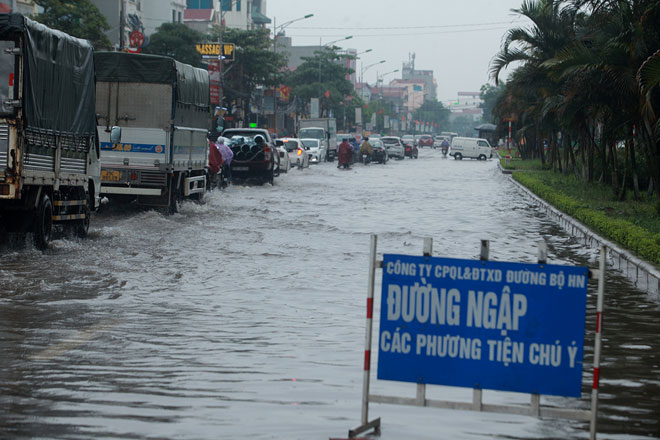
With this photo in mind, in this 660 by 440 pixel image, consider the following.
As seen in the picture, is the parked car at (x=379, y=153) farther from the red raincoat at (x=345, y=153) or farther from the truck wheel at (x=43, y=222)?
the truck wheel at (x=43, y=222)

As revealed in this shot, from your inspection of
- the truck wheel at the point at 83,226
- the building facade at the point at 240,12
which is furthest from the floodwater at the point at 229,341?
the building facade at the point at 240,12

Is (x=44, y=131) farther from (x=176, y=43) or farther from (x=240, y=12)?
(x=240, y=12)

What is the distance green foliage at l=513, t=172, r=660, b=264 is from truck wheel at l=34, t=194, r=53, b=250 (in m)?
8.01

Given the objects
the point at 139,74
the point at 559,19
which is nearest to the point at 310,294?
the point at 139,74

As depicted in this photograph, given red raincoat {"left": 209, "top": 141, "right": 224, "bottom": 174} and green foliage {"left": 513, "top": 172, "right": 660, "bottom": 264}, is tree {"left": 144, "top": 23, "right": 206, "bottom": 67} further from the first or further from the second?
red raincoat {"left": 209, "top": 141, "right": 224, "bottom": 174}

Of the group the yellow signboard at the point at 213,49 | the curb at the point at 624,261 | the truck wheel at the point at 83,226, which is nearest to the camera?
the curb at the point at 624,261

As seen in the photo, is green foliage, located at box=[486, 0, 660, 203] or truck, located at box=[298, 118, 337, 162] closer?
green foliage, located at box=[486, 0, 660, 203]

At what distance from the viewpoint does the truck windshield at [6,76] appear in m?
13.9

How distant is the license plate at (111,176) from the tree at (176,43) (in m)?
42.3

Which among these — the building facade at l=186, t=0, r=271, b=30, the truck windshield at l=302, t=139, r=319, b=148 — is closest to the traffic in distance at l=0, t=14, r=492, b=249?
the truck windshield at l=302, t=139, r=319, b=148

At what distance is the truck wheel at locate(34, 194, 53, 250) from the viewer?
1502 cm

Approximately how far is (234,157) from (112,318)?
2752cm

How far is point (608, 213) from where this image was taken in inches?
843

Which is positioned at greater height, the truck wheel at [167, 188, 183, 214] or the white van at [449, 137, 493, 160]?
the white van at [449, 137, 493, 160]
